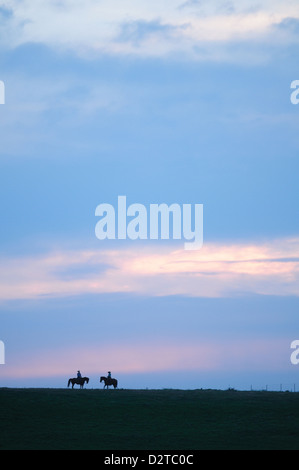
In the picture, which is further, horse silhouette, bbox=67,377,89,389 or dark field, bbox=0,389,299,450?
horse silhouette, bbox=67,377,89,389

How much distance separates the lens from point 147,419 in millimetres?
56781

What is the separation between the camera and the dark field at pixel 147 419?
48.4 meters

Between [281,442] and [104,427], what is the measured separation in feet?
41.8

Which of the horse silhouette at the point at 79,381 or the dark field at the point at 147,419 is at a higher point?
the horse silhouette at the point at 79,381

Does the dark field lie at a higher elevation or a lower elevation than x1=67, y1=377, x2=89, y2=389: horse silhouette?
lower

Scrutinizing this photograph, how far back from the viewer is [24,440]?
160 ft

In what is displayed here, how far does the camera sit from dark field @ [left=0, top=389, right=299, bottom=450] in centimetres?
4844

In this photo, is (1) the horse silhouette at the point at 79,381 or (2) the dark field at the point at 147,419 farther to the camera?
(1) the horse silhouette at the point at 79,381

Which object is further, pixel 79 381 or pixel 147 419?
pixel 79 381

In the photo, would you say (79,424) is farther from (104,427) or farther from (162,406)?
(162,406)
